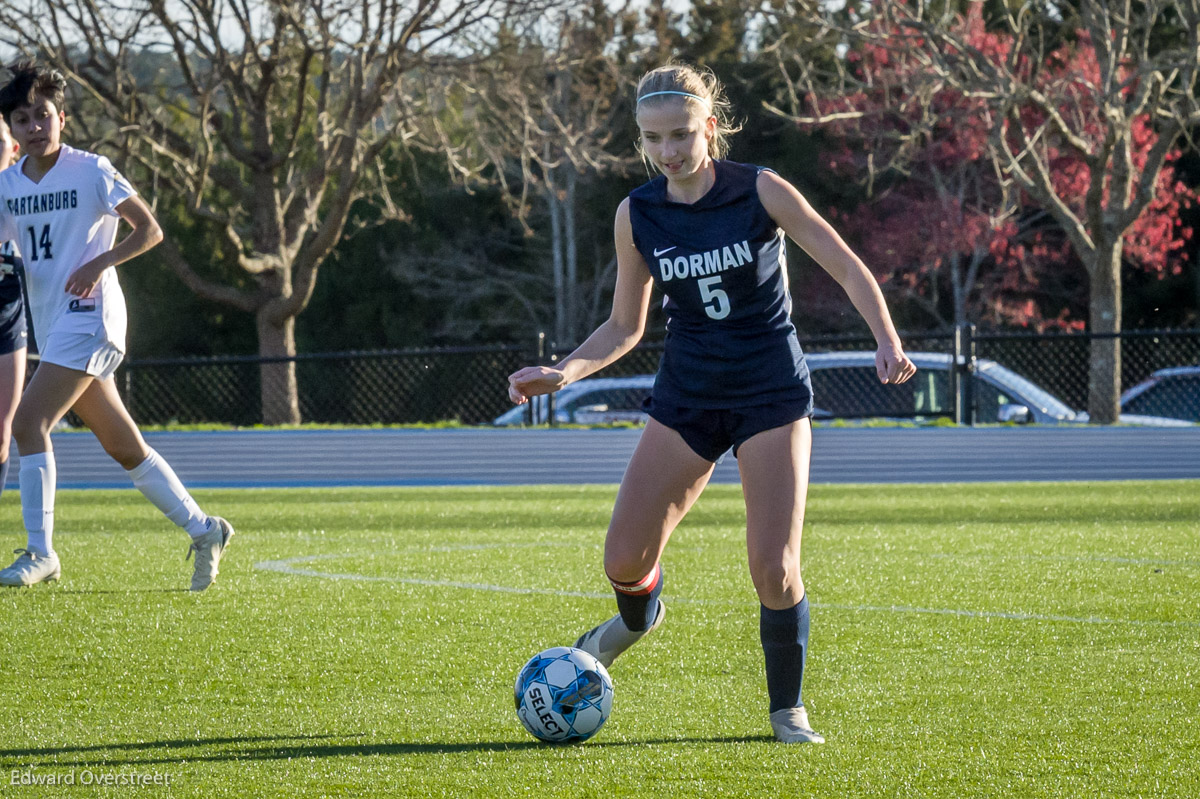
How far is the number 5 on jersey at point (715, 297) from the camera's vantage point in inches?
168

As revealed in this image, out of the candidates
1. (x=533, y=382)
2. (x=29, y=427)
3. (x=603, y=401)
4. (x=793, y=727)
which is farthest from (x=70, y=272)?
(x=603, y=401)

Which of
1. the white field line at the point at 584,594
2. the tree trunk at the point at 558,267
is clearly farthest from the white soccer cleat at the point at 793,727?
the tree trunk at the point at 558,267

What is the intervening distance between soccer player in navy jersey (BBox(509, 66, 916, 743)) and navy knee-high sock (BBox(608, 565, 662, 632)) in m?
0.01

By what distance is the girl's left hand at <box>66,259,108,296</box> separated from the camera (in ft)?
20.5

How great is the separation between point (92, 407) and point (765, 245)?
11.8ft

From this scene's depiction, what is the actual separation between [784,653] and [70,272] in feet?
12.8

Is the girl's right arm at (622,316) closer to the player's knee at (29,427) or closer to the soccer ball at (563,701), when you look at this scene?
the soccer ball at (563,701)

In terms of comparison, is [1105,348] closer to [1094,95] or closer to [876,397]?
[876,397]

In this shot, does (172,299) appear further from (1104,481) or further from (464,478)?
(1104,481)

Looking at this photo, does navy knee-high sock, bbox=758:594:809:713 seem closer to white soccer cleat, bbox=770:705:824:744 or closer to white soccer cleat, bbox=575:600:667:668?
white soccer cleat, bbox=770:705:824:744

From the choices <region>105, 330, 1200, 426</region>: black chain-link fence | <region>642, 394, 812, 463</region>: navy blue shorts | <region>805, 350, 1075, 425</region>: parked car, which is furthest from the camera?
<region>105, 330, 1200, 426</region>: black chain-link fence

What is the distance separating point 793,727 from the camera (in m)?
4.05

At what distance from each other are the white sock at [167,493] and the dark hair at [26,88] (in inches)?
63.5

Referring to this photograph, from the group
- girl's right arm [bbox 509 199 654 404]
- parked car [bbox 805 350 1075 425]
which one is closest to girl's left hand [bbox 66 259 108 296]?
girl's right arm [bbox 509 199 654 404]
